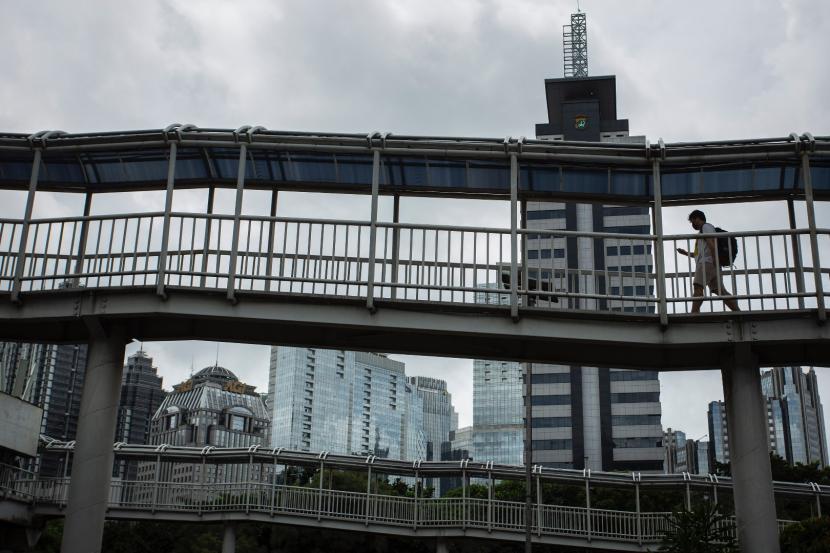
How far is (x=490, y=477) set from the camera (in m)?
35.2

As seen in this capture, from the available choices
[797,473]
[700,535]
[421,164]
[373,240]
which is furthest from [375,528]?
[797,473]

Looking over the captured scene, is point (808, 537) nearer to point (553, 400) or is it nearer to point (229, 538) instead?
point (229, 538)

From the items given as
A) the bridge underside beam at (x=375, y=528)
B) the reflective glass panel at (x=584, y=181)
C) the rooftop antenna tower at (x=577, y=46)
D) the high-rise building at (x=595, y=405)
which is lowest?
the bridge underside beam at (x=375, y=528)

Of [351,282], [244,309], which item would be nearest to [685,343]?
[351,282]

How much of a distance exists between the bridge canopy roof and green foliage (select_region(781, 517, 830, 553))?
6.20 meters

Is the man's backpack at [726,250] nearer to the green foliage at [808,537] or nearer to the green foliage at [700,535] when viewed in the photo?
the green foliage at [700,535]

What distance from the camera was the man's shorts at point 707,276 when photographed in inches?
580

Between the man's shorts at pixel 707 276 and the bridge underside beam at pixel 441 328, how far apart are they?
1.87 ft

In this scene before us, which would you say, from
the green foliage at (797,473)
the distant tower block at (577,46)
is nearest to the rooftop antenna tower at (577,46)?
the distant tower block at (577,46)

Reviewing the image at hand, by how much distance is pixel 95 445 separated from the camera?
588 inches

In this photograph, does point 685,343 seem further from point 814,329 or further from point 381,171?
point 381,171

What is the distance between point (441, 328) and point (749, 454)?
5.31 metres

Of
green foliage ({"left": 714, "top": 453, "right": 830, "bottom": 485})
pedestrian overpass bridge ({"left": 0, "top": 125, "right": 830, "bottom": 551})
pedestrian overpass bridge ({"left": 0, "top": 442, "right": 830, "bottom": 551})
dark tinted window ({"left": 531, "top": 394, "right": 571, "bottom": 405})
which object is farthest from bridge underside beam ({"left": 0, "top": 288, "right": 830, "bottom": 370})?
dark tinted window ({"left": 531, "top": 394, "right": 571, "bottom": 405})

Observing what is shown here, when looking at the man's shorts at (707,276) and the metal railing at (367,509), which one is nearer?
the man's shorts at (707,276)
